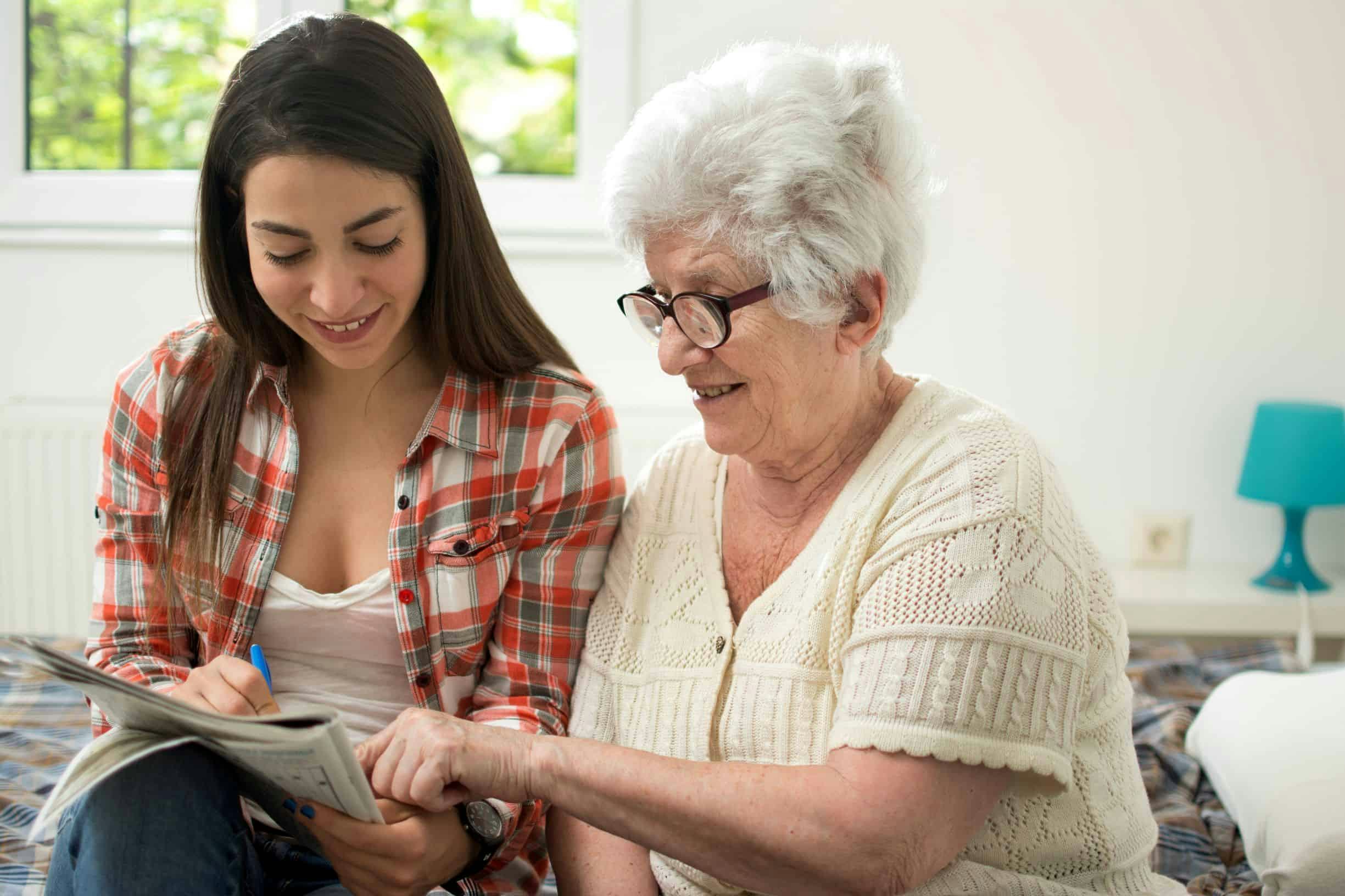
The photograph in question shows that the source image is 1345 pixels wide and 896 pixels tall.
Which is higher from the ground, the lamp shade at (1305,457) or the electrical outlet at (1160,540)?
the lamp shade at (1305,457)

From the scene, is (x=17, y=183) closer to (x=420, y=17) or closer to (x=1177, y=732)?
(x=420, y=17)

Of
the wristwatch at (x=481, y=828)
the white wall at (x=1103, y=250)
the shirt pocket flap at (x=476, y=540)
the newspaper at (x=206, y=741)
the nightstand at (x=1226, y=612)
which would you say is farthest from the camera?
the white wall at (x=1103, y=250)

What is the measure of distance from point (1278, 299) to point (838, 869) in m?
2.36

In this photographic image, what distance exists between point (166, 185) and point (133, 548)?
1.92 meters

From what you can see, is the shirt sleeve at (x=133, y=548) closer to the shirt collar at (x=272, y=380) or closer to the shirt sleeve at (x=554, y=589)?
the shirt collar at (x=272, y=380)

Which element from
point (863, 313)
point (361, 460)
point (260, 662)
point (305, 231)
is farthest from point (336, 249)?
point (863, 313)

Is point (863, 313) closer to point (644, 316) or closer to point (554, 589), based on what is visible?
point (644, 316)

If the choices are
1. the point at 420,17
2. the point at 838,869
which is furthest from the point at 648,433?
the point at 838,869

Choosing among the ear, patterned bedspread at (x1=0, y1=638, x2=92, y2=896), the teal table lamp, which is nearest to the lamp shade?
the teal table lamp

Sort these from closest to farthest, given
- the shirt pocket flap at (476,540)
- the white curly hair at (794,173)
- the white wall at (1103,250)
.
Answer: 1. the white curly hair at (794,173)
2. the shirt pocket flap at (476,540)
3. the white wall at (1103,250)

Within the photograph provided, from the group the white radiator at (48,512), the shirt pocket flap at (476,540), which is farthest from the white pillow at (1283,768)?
the white radiator at (48,512)

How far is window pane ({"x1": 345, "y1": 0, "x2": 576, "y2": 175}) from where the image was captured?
306cm

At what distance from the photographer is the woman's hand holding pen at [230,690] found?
1.17m

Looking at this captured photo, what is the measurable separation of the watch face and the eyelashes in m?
0.57
